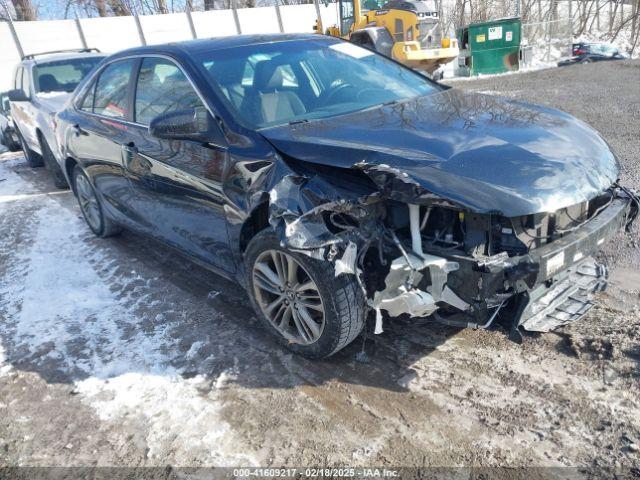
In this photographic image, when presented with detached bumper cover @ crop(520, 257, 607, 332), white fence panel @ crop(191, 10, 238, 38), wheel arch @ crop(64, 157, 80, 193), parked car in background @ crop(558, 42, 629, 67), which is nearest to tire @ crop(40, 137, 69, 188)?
wheel arch @ crop(64, 157, 80, 193)

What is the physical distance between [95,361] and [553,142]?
3046 mm

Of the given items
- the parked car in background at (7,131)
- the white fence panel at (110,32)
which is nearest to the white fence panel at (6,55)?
the white fence panel at (110,32)

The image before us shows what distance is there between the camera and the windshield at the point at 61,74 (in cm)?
788

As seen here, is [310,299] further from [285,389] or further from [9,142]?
[9,142]

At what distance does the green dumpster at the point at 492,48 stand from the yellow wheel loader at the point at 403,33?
201 cm

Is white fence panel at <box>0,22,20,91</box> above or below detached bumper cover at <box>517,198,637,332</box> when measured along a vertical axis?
above

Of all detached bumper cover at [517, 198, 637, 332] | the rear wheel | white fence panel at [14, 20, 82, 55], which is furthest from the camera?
white fence panel at [14, 20, 82, 55]

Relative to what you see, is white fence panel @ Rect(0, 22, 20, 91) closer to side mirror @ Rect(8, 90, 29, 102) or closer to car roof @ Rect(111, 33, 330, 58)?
side mirror @ Rect(8, 90, 29, 102)

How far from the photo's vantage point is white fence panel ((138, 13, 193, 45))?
22283 mm

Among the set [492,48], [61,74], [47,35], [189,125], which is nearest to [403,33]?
[492,48]

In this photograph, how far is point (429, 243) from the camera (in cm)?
262

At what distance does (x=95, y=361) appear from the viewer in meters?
3.31

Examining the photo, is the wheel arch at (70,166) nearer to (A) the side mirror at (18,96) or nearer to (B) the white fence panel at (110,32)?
(A) the side mirror at (18,96)

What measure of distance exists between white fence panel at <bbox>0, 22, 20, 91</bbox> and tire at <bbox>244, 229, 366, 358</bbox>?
19.6 meters
